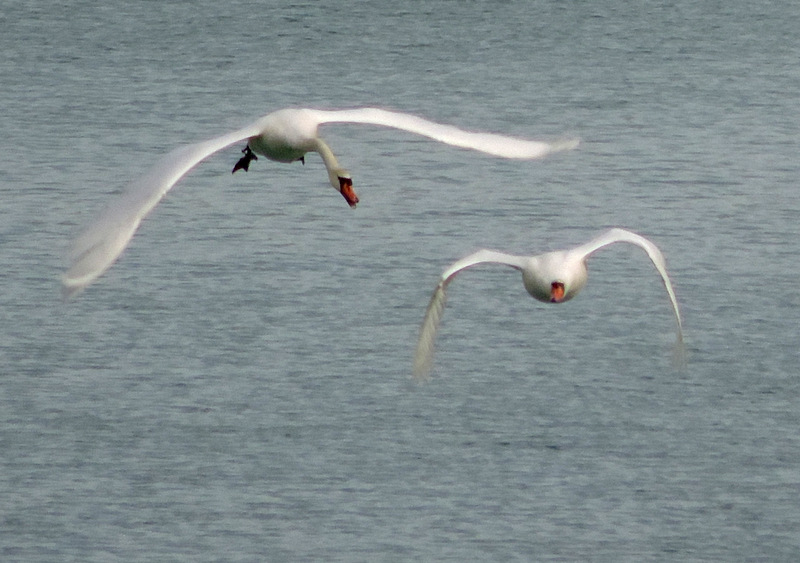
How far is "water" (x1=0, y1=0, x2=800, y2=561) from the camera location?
862 centimetres

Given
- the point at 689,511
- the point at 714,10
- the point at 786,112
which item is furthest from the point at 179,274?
the point at 714,10

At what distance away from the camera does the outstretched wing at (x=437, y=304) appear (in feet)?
22.2

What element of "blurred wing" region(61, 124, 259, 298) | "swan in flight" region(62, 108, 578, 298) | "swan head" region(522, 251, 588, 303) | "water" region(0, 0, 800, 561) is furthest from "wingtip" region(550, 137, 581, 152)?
"water" region(0, 0, 800, 561)

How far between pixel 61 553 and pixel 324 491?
138cm

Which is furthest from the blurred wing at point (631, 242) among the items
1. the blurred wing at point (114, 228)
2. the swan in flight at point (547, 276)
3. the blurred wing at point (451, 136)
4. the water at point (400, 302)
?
the water at point (400, 302)

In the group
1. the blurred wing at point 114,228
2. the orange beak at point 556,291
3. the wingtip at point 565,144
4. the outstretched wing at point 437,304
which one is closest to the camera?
the blurred wing at point 114,228

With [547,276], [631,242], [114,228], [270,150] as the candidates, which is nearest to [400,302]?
[631,242]

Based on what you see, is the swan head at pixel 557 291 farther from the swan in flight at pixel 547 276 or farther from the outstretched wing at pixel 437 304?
the outstretched wing at pixel 437 304

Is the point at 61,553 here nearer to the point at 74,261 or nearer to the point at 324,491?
the point at 324,491

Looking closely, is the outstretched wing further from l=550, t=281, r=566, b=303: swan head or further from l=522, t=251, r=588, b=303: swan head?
l=550, t=281, r=566, b=303: swan head

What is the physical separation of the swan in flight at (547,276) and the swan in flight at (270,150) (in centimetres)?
55

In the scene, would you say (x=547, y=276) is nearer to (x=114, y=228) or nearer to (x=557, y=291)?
(x=557, y=291)

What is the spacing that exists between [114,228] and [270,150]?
110cm

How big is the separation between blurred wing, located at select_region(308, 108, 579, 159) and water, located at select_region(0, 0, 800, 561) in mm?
2588
